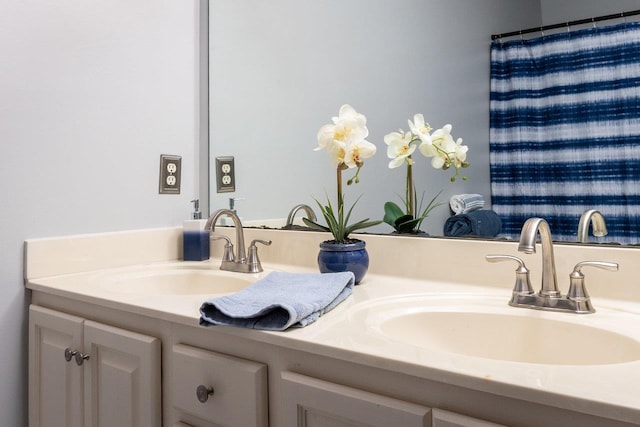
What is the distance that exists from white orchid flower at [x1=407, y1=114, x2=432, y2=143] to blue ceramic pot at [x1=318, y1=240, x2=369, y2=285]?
12.7 inches

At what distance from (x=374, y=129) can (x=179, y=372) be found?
0.79 meters

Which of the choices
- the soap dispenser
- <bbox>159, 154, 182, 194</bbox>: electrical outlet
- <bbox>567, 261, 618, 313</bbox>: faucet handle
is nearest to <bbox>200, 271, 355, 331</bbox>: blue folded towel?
<bbox>567, 261, 618, 313</bbox>: faucet handle

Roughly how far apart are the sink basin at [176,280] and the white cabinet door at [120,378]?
24 cm

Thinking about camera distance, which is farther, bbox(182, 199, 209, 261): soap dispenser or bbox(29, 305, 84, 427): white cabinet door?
bbox(182, 199, 209, 261): soap dispenser

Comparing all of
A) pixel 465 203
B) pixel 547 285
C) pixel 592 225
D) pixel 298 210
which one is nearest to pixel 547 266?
pixel 547 285

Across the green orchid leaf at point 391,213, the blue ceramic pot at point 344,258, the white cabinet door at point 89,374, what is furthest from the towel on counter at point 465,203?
the white cabinet door at point 89,374

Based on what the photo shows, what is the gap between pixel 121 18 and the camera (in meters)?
1.45

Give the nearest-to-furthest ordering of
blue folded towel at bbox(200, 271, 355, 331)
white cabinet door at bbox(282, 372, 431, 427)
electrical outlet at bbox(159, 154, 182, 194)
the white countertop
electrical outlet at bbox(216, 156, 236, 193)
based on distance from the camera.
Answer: the white countertop
white cabinet door at bbox(282, 372, 431, 427)
blue folded towel at bbox(200, 271, 355, 331)
electrical outlet at bbox(159, 154, 182, 194)
electrical outlet at bbox(216, 156, 236, 193)

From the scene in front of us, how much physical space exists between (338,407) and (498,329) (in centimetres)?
40

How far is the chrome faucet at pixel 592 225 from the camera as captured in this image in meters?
1.00

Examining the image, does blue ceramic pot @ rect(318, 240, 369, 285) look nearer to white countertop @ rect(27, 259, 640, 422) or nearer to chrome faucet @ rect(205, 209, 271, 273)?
white countertop @ rect(27, 259, 640, 422)

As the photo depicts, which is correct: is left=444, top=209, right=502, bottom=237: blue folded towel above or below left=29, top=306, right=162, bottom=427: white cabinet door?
above

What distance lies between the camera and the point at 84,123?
1.36 metres

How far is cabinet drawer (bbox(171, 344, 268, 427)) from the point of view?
806 millimetres
